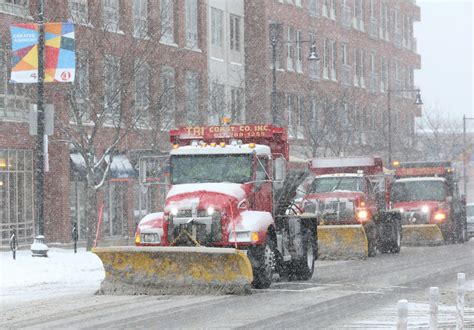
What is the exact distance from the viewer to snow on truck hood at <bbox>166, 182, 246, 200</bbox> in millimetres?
20016

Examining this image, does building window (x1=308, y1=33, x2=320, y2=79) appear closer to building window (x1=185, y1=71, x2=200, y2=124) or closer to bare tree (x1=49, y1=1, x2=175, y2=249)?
building window (x1=185, y1=71, x2=200, y2=124)

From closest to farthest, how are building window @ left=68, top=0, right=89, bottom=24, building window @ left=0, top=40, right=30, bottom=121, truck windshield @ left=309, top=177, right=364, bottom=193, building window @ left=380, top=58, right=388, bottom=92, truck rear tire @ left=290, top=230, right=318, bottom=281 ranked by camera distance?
1. truck rear tire @ left=290, top=230, right=318, bottom=281
2. truck windshield @ left=309, top=177, right=364, bottom=193
3. building window @ left=68, top=0, right=89, bottom=24
4. building window @ left=0, top=40, right=30, bottom=121
5. building window @ left=380, top=58, right=388, bottom=92

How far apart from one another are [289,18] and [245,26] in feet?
13.3

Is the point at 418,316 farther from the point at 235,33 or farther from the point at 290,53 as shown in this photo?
the point at 290,53

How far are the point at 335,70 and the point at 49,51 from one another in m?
41.3

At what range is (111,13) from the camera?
39.5 meters

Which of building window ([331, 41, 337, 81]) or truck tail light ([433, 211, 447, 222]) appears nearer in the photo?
truck tail light ([433, 211, 447, 222])

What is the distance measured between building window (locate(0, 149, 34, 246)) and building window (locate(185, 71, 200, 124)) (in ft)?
21.1

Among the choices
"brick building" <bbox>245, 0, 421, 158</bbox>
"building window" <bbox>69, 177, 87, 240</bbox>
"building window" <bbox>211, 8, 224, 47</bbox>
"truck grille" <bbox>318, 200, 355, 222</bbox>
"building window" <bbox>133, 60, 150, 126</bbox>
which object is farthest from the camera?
"brick building" <bbox>245, 0, 421, 158</bbox>

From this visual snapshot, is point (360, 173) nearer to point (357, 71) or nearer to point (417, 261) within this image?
point (417, 261)

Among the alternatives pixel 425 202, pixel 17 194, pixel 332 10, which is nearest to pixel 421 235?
pixel 425 202

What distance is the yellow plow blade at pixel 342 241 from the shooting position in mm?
30578

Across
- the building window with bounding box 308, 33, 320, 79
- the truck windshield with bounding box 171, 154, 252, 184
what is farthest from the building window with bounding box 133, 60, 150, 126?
the building window with bounding box 308, 33, 320, 79

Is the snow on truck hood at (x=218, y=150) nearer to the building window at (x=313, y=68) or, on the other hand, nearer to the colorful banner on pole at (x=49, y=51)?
the colorful banner on pole at (x=49, y=51)
